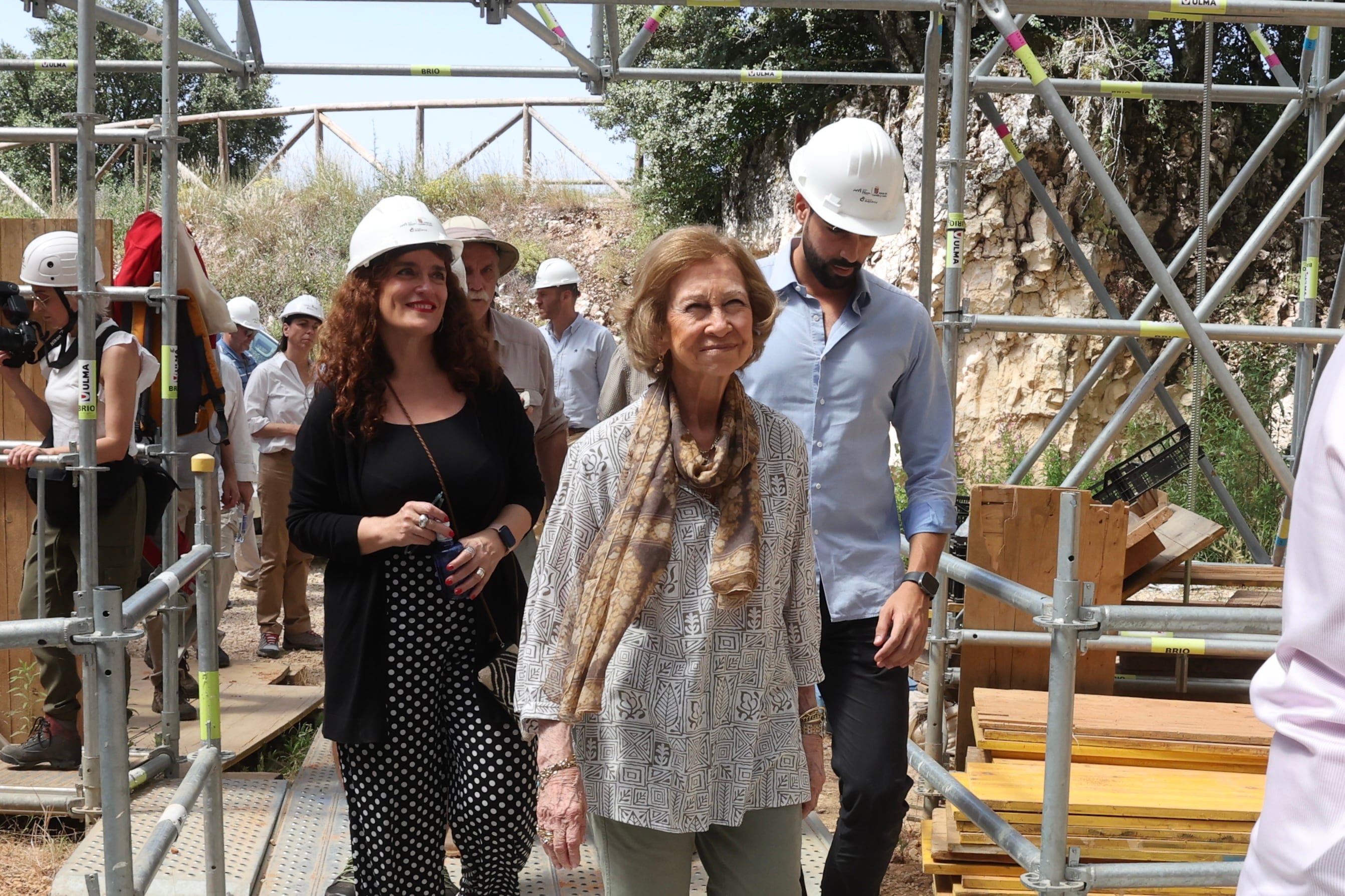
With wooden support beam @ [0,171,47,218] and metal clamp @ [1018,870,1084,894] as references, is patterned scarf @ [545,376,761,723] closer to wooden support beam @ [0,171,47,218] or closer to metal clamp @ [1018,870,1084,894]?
metal clamp @ [1018,870,1084,894]

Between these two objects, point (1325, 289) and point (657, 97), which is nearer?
point (1325, 289)

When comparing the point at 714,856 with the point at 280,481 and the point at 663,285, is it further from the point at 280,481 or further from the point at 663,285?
the point at 280,481

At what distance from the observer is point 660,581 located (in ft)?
7.65

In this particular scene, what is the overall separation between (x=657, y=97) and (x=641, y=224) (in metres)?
2.38

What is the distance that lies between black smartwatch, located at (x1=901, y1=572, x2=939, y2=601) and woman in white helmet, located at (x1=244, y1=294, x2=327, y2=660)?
556cm

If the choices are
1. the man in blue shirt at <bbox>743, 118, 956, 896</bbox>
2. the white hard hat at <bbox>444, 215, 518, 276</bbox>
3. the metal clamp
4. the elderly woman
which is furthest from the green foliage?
the metal clamp

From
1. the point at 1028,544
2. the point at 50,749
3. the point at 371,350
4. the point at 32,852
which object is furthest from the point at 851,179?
the point at 50,749

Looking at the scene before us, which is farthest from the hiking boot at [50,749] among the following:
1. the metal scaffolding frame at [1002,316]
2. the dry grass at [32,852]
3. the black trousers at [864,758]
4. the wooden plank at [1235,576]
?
the wooden plank at [1235,576]

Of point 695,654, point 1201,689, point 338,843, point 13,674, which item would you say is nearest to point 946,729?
point 1201,689

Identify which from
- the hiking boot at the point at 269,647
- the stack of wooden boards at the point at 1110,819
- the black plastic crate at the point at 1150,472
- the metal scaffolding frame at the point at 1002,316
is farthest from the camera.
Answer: the hiking boot at the point at 269,647

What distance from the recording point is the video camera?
15.7ft

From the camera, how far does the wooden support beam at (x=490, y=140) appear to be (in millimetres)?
20406

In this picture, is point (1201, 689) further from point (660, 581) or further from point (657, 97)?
point (657, 97)

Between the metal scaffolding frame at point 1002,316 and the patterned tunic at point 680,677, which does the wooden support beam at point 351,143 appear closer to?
the metal scaffolding frame at point 1002,316
